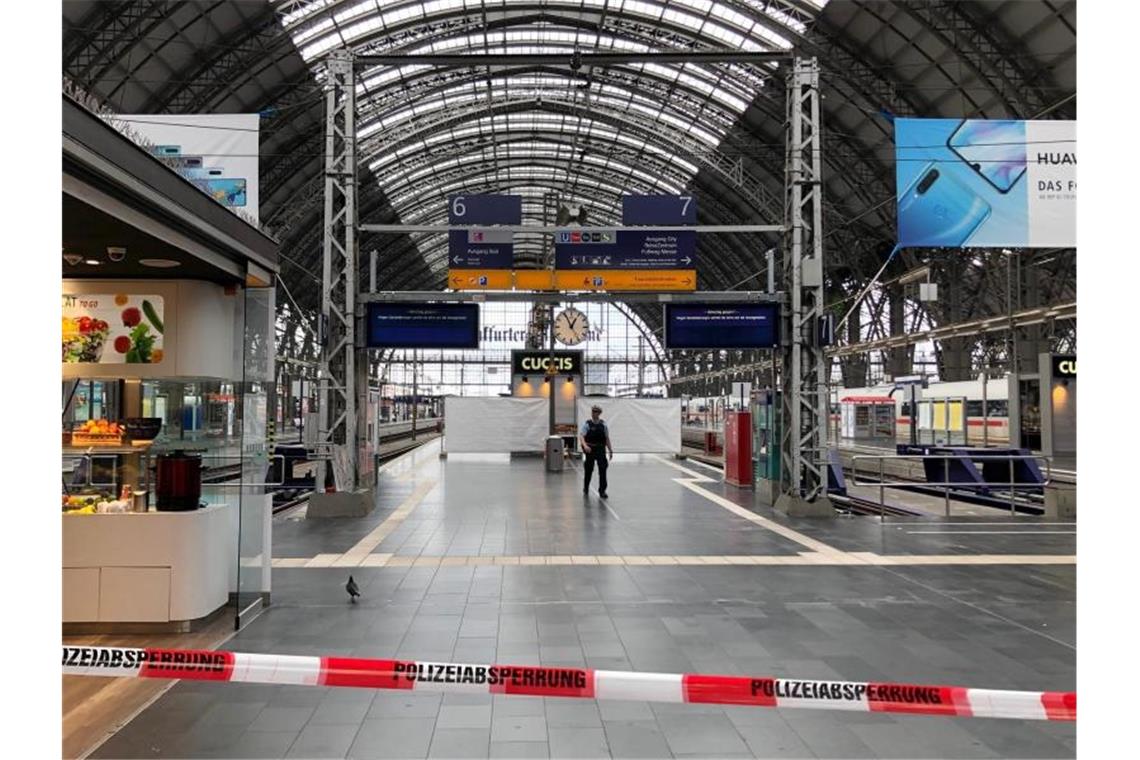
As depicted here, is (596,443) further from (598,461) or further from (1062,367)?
(1062,367)

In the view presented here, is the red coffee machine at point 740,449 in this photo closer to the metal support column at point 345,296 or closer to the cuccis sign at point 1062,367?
the metal support column at point 345,296

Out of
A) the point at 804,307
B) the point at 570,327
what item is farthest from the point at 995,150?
the point at 570,327

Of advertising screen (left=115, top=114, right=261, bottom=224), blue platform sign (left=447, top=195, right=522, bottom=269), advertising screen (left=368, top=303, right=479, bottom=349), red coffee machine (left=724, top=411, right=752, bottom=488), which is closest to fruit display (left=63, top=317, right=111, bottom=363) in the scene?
advertising screen (left=115, top=114, right=261, bottom=224)

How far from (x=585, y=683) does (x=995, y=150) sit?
9839mm

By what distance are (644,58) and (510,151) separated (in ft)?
106

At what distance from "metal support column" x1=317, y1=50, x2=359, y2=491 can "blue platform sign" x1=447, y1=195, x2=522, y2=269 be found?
1.96 metres

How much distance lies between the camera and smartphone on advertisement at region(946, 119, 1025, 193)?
10.6 m

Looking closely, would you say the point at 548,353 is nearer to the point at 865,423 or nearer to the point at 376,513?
the point at 376,513

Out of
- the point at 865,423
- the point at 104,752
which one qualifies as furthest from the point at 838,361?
the point at 104,752

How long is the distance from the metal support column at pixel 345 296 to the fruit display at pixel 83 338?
6.68 m

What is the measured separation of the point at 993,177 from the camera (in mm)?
10594

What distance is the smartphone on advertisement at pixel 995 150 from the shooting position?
34.6 feet

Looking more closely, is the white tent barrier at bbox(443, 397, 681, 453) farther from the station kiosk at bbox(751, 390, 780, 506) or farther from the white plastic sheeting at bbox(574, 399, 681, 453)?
the station kiosk at bbox(751, 390, 780, 506)

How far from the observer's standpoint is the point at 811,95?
1325 centimetres
